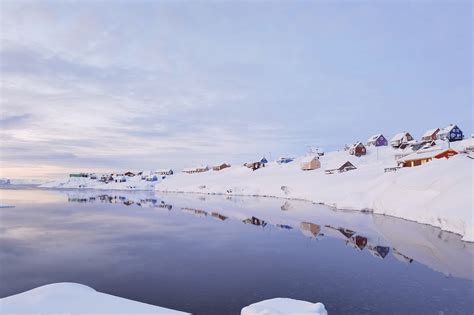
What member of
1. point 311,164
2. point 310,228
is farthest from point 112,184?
point 310,228

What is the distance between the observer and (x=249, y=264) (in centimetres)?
1537

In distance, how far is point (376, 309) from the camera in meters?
9.95

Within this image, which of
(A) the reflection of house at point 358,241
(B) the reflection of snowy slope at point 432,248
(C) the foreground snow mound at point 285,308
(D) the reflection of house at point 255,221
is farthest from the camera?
(D) the reflection of house at point 255,221

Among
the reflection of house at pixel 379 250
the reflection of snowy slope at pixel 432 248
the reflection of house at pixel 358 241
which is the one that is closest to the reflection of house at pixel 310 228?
the reflection of house at pixel 358 241

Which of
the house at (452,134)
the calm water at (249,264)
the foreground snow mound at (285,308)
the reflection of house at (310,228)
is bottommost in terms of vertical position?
the calm water at (249,264)

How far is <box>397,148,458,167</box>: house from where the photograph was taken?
5003 centimetres

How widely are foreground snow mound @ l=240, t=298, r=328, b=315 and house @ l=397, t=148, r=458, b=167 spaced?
48.7 meters

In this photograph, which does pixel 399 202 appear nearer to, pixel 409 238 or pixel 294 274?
pixel 409 238

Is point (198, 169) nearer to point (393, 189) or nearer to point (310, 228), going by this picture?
point (393, 189)

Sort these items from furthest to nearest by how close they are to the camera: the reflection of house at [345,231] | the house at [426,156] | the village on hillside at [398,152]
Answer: the village on hillside at [398,152] → the house at [426,156] → the reflection of house at [345,231]

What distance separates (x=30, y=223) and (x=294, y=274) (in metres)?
23.6

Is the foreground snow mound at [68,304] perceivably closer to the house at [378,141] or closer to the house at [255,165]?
the house at [255,165]

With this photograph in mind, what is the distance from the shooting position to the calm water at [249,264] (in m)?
10.9

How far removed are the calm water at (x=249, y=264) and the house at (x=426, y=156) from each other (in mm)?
28890
